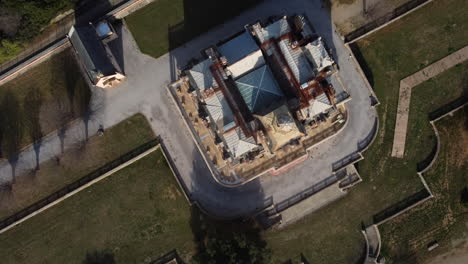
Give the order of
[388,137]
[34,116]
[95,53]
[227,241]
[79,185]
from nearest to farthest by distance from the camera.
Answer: [227,241] → [95,53] → [79,185] → [388,137] → [34,116]

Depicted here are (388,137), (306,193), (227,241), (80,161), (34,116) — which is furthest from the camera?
(34,116)

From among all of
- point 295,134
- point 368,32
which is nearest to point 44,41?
point 295,134

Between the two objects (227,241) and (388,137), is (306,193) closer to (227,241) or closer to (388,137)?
(227,241)

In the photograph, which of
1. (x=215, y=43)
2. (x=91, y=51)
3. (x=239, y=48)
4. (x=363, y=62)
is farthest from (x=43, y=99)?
(x=363, y=62)

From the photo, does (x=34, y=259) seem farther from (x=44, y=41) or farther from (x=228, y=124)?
(x=228, y=124)

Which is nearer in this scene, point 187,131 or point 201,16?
point 187,131
